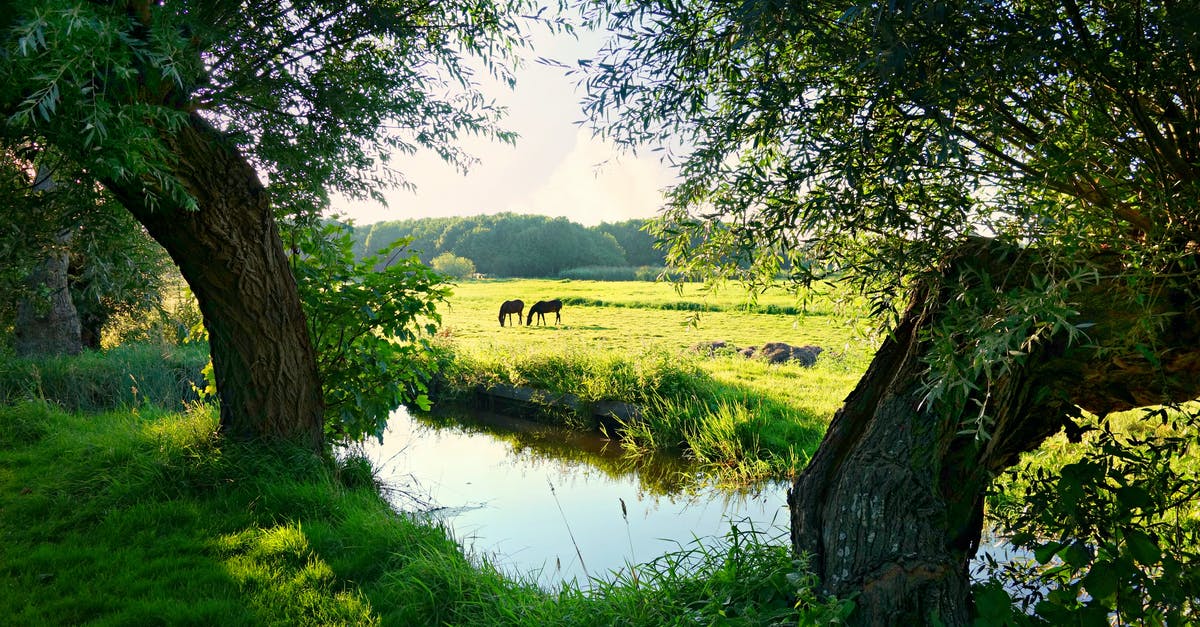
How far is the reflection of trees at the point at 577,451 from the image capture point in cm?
765

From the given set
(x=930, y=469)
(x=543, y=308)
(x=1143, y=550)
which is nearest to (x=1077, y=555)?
(x=1143, y=550)

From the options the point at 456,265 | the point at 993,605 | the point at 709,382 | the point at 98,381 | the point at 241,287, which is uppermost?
the point at 456,265

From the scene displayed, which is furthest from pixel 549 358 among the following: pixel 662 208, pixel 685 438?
pixel 662 208

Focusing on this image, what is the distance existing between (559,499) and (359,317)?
2.99 meters

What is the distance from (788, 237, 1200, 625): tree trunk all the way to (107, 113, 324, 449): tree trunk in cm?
403

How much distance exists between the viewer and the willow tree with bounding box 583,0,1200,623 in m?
2.16

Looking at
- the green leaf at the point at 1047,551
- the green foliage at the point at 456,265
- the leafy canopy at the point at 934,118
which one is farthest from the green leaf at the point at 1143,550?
the green foliage at the point at 456,265

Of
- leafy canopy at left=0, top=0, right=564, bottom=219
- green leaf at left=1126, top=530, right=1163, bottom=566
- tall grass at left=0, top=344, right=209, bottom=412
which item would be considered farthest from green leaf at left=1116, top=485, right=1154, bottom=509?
tall grass at left=0, top=344, right=209, bottom=412

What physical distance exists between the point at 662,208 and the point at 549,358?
8.73 meters

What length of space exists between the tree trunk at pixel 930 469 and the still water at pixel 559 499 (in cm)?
168

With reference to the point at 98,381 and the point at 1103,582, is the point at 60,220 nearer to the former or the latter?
the point at 98,381

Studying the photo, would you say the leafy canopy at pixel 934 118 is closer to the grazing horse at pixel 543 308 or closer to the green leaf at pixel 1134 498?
the green leaf at pixel 1134 498

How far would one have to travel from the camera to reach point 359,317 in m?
5.64

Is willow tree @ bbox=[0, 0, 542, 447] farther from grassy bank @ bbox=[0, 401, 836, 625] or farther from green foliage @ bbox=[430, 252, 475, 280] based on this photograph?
green foliage @ bbox=[430, 252, 475, 280]
